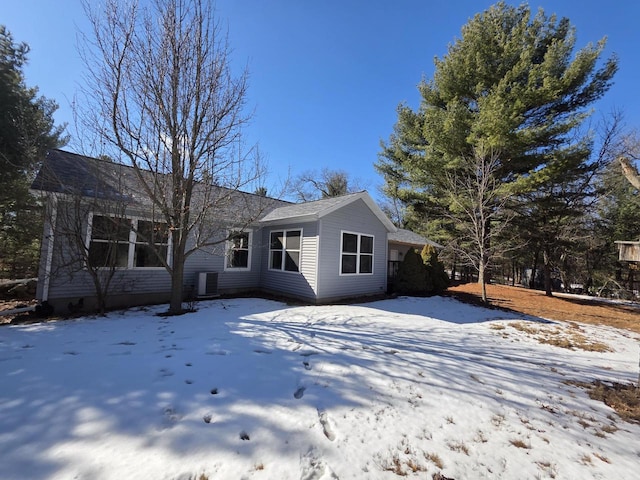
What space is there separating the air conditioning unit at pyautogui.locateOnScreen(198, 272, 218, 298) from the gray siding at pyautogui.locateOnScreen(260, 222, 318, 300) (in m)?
2.09

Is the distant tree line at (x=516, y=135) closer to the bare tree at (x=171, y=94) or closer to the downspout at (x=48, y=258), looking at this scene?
the bare tree at (x=171, y=94)

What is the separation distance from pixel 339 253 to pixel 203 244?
4.67 m

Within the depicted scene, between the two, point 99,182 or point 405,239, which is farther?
point 405,239

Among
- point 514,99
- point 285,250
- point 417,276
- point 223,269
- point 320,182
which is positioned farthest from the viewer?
point 320,182

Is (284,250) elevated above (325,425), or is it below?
above

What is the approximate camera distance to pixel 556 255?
16406mm

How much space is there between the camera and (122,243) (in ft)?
26.3

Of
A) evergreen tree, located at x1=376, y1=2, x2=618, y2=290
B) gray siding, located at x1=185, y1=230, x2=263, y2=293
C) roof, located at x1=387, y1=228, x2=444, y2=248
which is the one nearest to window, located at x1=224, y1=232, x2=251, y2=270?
gray siding, located at x1=185, y1=230, x2=263, y2=293

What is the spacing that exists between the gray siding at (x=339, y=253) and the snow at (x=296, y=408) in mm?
4029

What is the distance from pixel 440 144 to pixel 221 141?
11.2m

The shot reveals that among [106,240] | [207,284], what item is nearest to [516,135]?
[207,284]

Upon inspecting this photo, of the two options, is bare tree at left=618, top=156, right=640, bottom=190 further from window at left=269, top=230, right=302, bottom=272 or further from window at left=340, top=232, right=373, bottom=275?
window at left=269, top=230, right=302, bottom=272

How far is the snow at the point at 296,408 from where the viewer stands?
2.19 metres

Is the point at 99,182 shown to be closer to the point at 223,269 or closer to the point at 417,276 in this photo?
the point at 223,269
